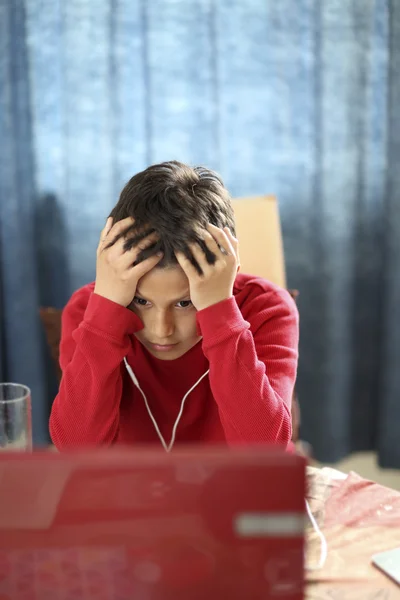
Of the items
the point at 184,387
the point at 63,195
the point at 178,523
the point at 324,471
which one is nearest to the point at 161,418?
the point at 184,387

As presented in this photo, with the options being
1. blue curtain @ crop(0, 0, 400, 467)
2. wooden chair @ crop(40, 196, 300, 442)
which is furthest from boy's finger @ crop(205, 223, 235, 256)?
blue curtain @ crop(0, 0, 400, 467)

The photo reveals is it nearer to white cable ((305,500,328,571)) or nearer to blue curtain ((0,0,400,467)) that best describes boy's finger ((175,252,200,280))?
white cable ((305,500,328,571))

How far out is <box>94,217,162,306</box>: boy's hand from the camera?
3.33 feet

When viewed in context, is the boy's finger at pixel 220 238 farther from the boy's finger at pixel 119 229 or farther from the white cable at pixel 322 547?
the white cable at pixel 322 547

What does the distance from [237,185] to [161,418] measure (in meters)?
1.12

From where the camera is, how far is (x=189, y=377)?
49.8 inches

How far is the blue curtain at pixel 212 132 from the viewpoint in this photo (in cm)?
211

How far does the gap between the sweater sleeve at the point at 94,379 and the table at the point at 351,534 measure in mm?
339

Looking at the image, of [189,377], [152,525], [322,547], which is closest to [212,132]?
[189,377]

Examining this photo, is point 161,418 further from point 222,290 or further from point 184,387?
point 222,290

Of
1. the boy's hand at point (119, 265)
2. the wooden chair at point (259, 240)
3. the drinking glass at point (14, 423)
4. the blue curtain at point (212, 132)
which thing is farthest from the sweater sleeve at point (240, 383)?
the blue curtain at point (212, 132)

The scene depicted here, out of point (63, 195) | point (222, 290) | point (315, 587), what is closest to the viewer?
point (315, 587)

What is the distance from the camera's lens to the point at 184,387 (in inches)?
50.3

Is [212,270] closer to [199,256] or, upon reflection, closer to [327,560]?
[199,256]
